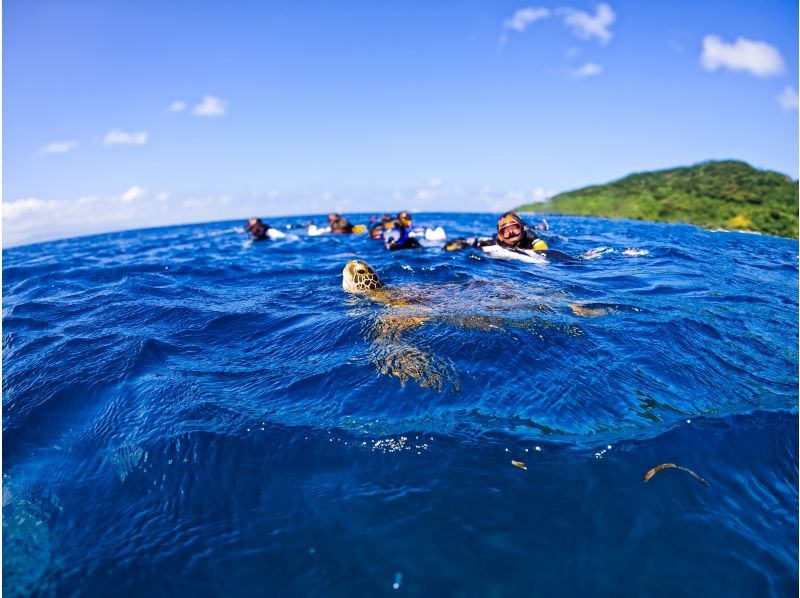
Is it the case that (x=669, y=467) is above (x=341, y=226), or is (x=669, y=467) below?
below

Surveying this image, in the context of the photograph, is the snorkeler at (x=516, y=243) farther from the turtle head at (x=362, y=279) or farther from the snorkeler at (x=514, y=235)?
the turtle head at (x=362, y=279)

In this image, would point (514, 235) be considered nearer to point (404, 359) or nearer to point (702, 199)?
point (404, 359)

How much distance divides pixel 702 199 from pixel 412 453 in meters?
41.1

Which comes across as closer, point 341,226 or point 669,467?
point 669,467

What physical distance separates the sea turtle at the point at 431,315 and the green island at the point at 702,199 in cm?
2451

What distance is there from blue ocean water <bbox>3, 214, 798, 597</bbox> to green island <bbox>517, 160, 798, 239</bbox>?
2546 cm

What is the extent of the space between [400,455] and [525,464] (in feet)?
3.56

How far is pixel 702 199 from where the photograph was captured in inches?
1378

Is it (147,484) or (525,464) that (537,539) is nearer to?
(525,464)

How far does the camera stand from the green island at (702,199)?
Result: 27.1 metres

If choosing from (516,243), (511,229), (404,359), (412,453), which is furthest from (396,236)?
(412,453)

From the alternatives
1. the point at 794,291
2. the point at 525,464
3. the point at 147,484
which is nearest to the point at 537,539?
the point at 525,464

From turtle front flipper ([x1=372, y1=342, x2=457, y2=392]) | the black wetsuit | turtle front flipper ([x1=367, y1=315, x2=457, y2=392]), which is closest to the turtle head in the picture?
turtle front flipper ([x1=367, y1=315, x2=457, y2=392])

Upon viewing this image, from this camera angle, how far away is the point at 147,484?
3.69m
